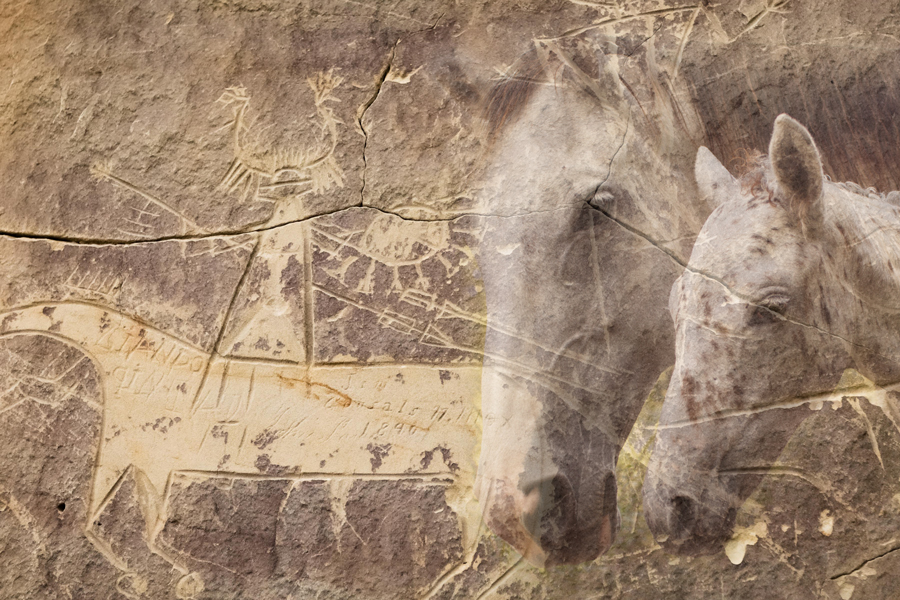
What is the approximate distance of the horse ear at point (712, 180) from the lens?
2488 millimetres

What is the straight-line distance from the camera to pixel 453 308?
2.57 m

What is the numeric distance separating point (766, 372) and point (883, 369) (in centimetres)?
42

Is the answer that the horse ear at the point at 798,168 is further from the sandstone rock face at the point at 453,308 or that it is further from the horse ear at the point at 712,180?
the horse ear at the point at 712,180

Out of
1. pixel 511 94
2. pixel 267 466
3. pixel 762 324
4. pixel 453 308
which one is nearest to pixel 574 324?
pixel 453 308

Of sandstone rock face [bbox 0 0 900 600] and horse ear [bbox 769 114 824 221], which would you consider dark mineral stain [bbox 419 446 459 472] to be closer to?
sandstone rock face [bbox 0 0 900 600]

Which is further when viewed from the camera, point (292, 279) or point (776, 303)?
point (292, 279)

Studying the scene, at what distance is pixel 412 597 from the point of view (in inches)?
99.0

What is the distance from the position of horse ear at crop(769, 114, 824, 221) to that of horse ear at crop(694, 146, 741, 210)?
144 mm

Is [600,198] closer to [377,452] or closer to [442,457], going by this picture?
[442,457]

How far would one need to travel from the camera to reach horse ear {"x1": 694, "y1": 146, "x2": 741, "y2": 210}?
2488 millimetres

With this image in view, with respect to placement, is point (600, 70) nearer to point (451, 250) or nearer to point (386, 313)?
point (451, 250)

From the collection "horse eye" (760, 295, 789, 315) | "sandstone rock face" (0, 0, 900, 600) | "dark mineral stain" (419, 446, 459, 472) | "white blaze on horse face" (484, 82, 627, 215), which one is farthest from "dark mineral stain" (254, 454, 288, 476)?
"horse eye" (760, 295, 789, 315)

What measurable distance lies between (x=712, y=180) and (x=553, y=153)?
0.53 m

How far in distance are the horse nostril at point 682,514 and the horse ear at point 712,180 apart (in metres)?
0.95
